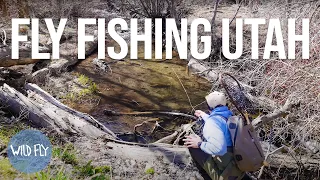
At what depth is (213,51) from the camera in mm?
11672

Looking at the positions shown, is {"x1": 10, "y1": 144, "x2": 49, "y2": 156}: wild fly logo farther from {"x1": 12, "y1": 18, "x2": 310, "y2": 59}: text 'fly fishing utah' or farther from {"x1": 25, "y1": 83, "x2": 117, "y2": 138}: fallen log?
{"x1": 12, "y1": 18, "x2": 310, "y2": 59}: text 'fly fishing utah'

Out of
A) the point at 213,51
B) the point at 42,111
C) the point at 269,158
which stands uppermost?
the point at 213,51

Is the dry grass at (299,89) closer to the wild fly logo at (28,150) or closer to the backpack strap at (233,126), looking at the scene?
the backpack strap at (233,126)

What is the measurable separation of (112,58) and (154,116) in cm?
464

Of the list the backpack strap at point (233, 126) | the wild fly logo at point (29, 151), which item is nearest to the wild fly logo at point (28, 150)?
the wild fly logo at point (29, 151)

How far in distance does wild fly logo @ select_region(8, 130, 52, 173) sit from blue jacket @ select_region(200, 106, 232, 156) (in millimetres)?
2035

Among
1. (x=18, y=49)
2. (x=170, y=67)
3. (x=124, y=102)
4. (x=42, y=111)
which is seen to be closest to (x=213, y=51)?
(x=170, y=67)

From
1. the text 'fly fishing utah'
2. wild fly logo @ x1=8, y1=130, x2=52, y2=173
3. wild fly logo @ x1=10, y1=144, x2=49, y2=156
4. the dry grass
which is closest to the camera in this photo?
wild fly logo @ x1=8, y1=130, x2=52, y2=173

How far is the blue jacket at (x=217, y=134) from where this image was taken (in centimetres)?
372

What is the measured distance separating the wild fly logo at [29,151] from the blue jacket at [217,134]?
6.68ft

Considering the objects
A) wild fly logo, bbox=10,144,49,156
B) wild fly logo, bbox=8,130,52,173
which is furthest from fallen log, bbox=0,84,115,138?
wild fly logo, bbox=10,144,49,156

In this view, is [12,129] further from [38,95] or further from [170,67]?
[170,67]

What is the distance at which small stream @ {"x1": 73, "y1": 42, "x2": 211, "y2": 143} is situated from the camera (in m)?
7.29

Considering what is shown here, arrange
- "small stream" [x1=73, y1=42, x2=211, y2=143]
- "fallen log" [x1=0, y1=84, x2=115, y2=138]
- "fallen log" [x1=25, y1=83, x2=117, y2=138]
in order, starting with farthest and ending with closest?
"small stream" [x1=73, y1=42, x2=211, y2=143] < "fallen log" [x1=25, y1=83, x2=117, y2=138] < "fallen log" [x1=0, y1=84, x2=115, y2=138]
